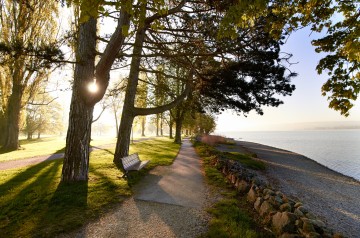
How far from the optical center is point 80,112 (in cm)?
770

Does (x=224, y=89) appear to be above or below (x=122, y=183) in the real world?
above

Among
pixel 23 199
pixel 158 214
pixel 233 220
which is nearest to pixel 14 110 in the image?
pixel 23 199

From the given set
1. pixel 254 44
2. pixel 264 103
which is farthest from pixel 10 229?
pixel 264 103

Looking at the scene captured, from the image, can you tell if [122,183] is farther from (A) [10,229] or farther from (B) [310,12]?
(B) [310,12]

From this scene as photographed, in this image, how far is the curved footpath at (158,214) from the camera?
4.96 metres

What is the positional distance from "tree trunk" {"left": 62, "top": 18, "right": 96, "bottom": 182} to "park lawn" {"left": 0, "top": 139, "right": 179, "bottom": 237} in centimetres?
61

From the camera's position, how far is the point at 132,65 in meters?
12.0

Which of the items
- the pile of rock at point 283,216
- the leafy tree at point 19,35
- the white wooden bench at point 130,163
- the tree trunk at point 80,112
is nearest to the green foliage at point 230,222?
the pile of rock at point 283,216

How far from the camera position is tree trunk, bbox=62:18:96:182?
25.3 ft

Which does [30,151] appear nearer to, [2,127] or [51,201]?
[2,127]

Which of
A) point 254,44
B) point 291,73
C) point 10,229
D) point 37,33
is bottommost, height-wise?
point 10,229

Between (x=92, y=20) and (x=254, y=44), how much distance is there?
6.17 meters

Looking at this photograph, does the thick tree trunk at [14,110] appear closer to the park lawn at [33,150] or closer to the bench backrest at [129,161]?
the park lawn at [33,150]

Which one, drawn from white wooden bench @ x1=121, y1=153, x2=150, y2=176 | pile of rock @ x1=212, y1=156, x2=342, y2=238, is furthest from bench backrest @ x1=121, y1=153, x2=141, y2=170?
pile of rock @ x1=212, y1=156, x2=342, y2=238
